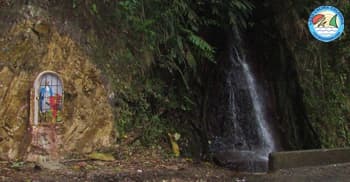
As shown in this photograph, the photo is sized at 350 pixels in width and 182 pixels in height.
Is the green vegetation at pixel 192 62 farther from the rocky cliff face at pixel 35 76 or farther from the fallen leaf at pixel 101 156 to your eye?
the fallen leaf at pixel 101 156

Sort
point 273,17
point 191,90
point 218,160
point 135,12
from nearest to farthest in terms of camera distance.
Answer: point 135,12
point 218,160
point 191,90
point 273,17

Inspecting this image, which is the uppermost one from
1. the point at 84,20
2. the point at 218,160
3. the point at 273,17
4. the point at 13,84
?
the point at 273,17

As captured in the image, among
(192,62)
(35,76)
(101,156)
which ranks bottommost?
(101,156)

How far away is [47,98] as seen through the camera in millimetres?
6391

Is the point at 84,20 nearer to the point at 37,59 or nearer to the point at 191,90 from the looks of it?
the point at 37,59

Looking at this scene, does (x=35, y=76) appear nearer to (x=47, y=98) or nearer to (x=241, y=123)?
(x=47, y=98)

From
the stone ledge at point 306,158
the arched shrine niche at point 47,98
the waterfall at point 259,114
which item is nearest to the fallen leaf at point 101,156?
the arched shrine niche at point 47,98

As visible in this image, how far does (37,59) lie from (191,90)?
170 inches

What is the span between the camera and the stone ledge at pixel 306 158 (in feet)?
22.8

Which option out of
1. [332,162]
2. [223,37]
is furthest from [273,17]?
[332,162]

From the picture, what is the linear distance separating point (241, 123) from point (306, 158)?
3.36 meters

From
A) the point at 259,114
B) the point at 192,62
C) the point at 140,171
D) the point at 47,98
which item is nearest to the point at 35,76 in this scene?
the point at 47,98

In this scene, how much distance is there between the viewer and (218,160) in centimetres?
906

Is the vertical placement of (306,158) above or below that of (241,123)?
Result: below
